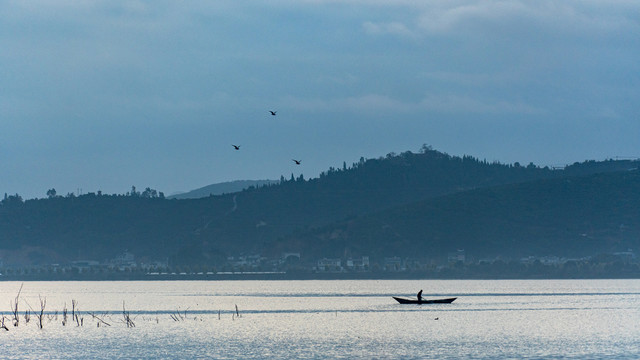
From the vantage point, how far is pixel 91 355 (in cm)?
9838

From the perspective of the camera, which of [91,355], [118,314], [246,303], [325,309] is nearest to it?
[91,355]

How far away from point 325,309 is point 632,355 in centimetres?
7723

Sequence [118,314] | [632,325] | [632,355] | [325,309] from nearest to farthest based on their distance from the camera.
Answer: [632,355] < [632,325] < [118,314] < [325,309]

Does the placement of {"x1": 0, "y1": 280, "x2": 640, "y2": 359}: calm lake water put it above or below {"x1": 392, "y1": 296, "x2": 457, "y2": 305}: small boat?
below

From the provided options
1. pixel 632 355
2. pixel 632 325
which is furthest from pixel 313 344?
pixel 632 325

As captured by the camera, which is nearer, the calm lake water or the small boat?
the calm lake water

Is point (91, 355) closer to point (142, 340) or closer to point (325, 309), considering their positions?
point (142, 340)

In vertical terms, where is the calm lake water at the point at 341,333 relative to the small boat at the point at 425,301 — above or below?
below

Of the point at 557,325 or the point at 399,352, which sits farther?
the point at 557,325

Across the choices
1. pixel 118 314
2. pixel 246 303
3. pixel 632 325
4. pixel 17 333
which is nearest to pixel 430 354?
pixel 632 325

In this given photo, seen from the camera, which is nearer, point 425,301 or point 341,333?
point 341,333

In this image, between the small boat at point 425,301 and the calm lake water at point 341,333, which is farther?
the small boat at point 425,301

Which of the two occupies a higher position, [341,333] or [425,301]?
[425,301]

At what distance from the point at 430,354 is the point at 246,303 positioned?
94.1 meters
